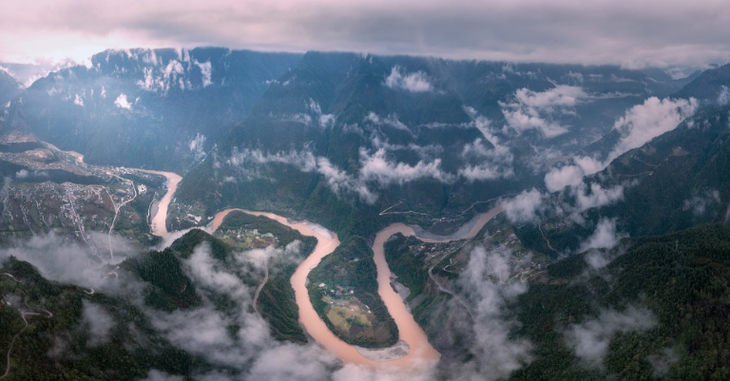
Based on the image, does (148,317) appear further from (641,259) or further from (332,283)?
(641,259)

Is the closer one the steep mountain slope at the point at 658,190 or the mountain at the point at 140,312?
the mountain at the point at 140,312

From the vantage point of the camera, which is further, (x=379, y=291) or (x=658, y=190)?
(x=658, y=190)

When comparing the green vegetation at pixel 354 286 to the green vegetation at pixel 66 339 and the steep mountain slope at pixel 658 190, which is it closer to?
the green vegetation at pixel 66 339

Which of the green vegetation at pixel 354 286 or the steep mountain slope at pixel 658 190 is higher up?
the steep mountain slope at pixel 658 190

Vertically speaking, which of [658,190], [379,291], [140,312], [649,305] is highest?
[658,190]

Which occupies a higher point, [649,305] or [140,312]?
[649,305]

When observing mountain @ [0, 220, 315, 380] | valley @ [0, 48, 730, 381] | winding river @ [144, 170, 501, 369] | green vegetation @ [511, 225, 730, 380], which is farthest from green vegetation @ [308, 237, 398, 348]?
green vegetation @ [511, 225, 730, 380]

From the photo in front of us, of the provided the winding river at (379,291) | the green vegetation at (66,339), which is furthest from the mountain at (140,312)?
the winding river at (379,291)

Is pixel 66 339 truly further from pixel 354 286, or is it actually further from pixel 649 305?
pixel 649 305

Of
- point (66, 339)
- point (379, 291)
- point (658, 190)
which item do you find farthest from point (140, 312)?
point (658, 190)
